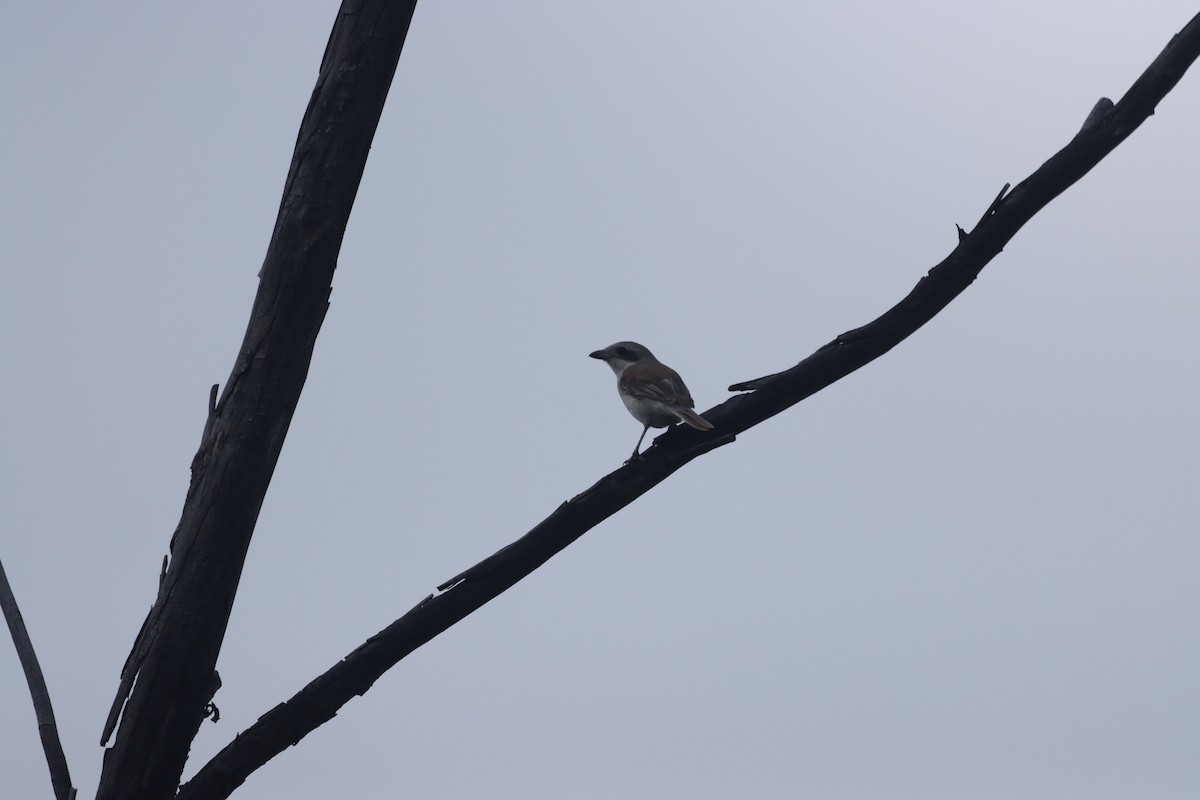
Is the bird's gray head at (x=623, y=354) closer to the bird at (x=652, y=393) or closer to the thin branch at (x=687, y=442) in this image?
the bird at (x=652, y=393)

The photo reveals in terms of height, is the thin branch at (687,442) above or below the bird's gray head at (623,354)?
below

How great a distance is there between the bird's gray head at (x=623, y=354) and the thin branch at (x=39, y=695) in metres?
3.88

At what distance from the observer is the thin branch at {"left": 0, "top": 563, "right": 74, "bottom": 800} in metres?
3.93

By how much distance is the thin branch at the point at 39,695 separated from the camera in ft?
12.9

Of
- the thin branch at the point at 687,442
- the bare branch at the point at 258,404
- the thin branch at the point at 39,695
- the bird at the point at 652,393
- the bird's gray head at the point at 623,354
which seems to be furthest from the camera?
the bird's gray head at the point at 623,354

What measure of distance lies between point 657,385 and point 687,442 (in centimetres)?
Result: 222

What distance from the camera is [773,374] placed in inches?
142

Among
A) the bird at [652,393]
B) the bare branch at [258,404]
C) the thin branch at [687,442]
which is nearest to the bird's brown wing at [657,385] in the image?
the bird at [652,393]

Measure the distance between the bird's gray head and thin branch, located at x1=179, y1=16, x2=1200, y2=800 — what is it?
333 cm

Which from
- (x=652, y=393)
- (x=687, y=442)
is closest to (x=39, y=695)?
(x=687, y=442)

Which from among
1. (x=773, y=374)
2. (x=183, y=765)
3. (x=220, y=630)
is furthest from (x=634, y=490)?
(x=183, y=765)

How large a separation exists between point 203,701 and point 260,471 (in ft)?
2.87

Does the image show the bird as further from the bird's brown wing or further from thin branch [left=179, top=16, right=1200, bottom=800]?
thin branch [left=179, top=16, right=1200, bottom=800]

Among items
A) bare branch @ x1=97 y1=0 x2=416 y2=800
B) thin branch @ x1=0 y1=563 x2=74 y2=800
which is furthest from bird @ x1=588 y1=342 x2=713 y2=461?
thin branch @ x1=0 y1=563 x2=74 y2=800
